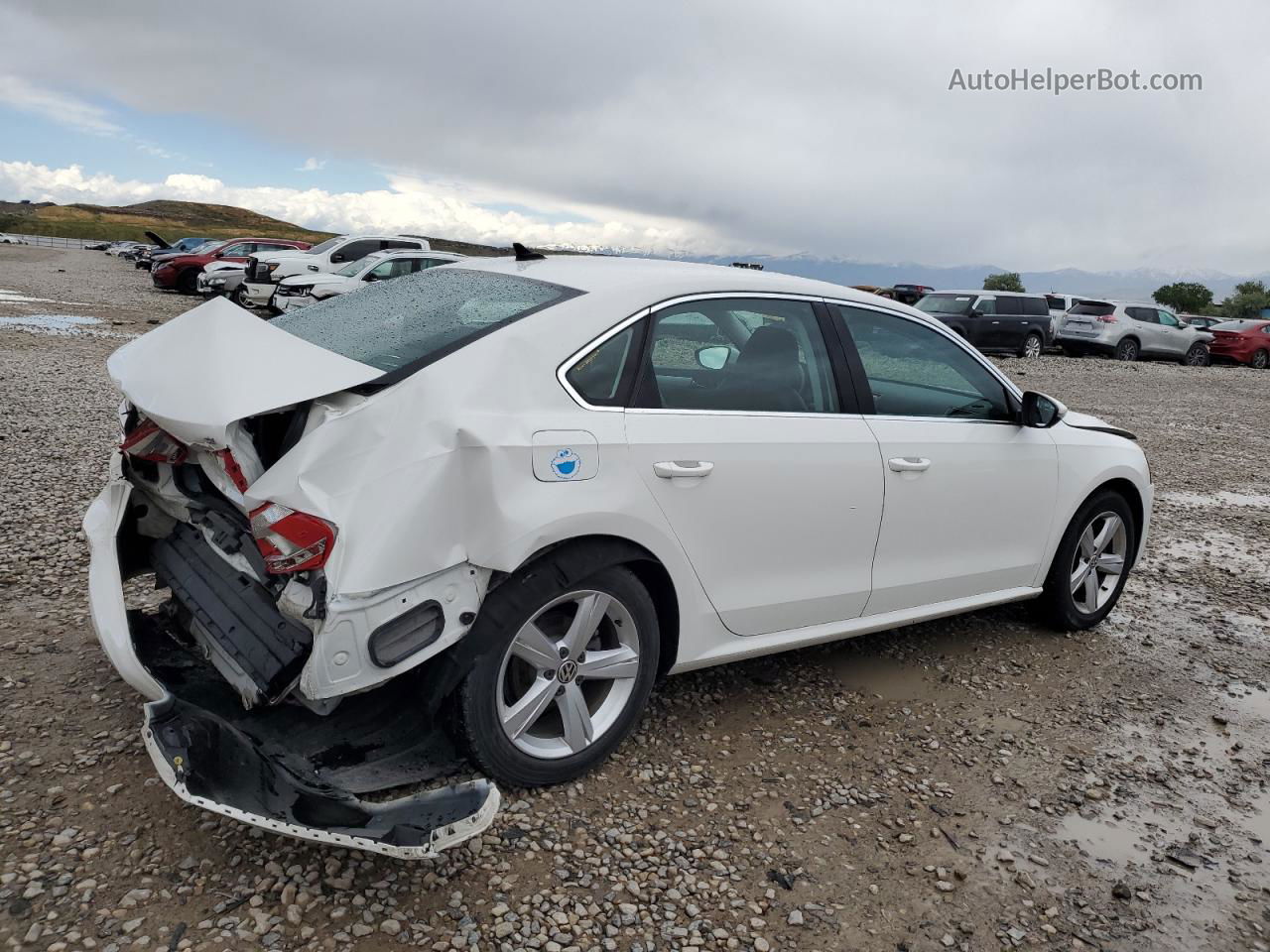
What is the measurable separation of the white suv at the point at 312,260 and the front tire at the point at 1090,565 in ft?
55.1

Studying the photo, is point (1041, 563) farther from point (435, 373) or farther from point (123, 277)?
point (123, 277)

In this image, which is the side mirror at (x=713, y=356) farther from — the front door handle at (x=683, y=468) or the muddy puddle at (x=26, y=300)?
the muddy puddle at (x=26, y=300)

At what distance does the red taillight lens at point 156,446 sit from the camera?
308 cm

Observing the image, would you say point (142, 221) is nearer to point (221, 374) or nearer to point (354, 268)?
point (354, 268)

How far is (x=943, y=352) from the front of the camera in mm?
4180

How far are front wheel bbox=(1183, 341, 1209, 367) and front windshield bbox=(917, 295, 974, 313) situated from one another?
24.0 ft

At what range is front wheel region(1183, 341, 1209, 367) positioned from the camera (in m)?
24.4

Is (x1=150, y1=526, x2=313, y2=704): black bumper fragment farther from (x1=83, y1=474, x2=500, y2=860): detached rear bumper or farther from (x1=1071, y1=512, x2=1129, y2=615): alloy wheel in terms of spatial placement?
(x1=1071, y1=512, x2=1129, y2=615): alloy wheel

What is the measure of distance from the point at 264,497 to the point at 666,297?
1513mm

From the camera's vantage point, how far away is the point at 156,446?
10.2ft

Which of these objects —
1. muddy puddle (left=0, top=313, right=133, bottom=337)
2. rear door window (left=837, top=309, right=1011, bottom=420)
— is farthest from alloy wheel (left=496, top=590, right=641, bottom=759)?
A: muddy puddle (left=0, top=313, right=133, bottom=337)

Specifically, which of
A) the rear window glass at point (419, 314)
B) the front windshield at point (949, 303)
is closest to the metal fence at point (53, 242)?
the front windshield at point (949, 303)

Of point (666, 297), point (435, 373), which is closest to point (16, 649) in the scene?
point (435, 373)

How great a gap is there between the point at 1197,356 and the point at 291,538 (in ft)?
89.4
